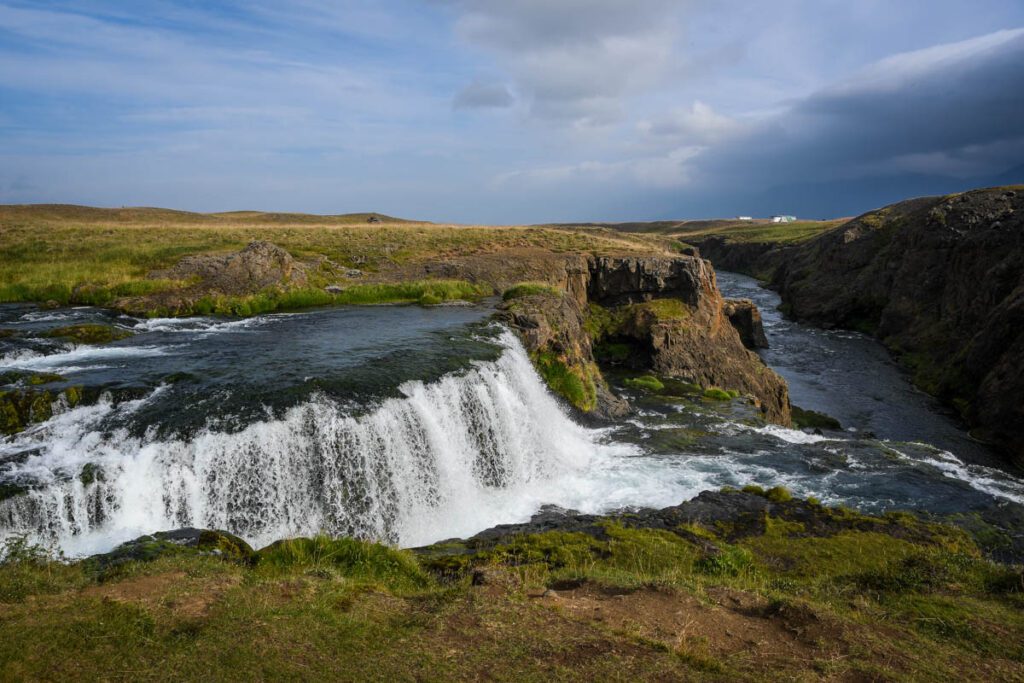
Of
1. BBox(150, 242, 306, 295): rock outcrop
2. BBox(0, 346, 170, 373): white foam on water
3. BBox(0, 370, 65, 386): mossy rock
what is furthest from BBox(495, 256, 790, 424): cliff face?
BBox(0, 370, 65, 386): mossy rock

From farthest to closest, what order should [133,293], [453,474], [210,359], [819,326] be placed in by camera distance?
[819,326] < [133,293] < [210,359] < [453,474]

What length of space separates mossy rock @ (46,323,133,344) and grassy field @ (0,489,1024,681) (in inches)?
576

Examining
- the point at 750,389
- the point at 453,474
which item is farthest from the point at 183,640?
the point at 750,389

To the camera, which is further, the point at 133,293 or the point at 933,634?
the point at 133,293

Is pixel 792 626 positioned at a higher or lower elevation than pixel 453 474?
higher

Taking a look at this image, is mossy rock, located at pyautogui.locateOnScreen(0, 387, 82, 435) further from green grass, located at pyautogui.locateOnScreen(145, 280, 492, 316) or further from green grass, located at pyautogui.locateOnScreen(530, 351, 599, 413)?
green grass, located at pyautogui.locateOnScreen(530, 351, 599, 413)

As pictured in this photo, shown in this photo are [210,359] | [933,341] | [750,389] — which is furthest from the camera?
[933,341]

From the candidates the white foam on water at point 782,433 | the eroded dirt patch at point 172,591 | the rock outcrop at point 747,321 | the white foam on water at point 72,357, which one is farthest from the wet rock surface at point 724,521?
the rock outcrop at point 747,321

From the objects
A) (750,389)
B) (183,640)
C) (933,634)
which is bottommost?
(750,389)

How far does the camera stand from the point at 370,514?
13.9m

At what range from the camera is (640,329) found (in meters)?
32.4

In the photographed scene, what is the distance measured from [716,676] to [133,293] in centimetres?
3110

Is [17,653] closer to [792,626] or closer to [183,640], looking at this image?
[183,640]

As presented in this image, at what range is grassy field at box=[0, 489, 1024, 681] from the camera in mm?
5820
